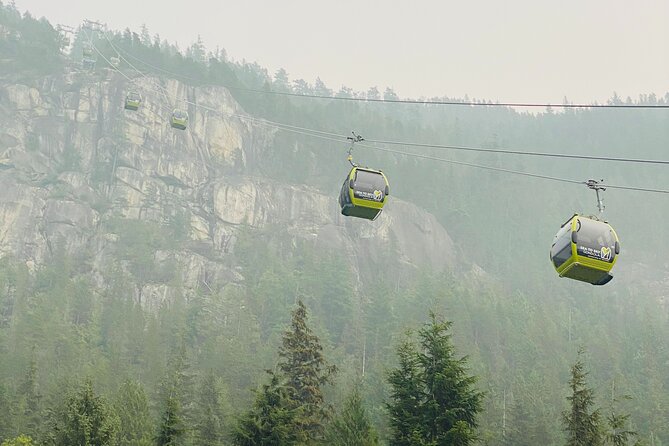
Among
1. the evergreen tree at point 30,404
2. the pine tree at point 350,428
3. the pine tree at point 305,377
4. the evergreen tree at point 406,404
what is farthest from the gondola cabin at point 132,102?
the evergreen tree at point 406,404

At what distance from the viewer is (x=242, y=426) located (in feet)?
82.1

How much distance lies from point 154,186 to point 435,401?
7782cm

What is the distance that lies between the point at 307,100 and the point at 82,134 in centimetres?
6441

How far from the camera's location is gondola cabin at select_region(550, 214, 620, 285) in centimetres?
1806

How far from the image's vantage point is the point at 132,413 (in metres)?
38.6

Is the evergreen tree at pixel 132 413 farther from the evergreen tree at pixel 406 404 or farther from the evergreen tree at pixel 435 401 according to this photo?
the evergreen tree at pixel 435 401

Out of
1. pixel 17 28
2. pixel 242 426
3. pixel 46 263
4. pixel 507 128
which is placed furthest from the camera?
pixel 507 128

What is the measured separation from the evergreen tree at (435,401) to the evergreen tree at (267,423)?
368cm

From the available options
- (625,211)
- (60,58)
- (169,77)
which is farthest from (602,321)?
(60,58)

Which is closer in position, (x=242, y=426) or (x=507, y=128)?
(x=242, y=426)

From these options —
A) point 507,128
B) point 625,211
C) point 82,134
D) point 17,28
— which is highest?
point 507,128

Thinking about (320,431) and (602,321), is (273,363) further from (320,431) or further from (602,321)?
(602,321)

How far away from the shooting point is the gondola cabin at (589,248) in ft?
59.3

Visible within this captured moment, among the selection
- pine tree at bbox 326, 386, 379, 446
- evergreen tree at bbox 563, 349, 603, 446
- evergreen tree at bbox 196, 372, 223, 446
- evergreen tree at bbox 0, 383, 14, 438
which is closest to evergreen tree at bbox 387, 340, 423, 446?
pine tree at bbox 326, 386, 379, 446
